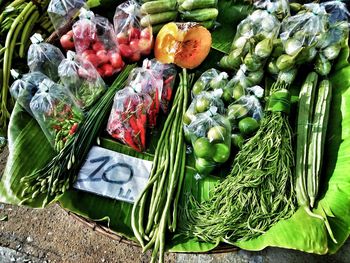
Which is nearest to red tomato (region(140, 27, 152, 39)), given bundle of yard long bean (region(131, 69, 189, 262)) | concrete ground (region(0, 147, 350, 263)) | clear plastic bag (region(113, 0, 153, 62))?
clear plastic bag (region(113, 0, 153, 62))

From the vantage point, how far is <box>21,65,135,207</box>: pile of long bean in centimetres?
215

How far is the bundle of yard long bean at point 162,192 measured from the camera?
2055 mm

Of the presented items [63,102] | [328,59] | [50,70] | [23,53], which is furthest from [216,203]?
[23,53]

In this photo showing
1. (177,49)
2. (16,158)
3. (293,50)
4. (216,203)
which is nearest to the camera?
(216,203)

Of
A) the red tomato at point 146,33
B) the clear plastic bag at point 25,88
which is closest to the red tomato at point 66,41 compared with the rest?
the clear plastic bag at point 25,88

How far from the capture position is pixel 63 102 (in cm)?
237

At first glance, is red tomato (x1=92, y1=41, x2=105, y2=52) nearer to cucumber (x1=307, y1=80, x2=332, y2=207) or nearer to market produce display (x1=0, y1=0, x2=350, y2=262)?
market produce display (x1=0, y1=0, x2=350, y2=262)

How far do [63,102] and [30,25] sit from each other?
989mm

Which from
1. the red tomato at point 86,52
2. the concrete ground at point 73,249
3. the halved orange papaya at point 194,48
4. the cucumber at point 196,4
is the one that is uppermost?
the cucumber at point 196,4

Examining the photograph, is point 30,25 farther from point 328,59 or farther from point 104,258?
point 328,59

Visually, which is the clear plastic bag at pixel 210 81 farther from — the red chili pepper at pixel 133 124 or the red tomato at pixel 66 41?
the red tomato at pixel 66 41

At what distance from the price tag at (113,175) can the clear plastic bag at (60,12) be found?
1.02 metres

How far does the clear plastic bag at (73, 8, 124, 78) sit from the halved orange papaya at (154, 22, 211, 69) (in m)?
0.29

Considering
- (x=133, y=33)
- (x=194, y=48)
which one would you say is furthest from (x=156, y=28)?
(x=194, y=48)
